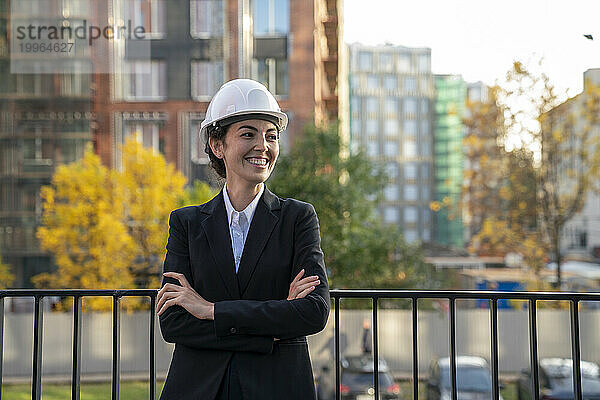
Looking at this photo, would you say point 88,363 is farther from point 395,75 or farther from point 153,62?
point 395,75

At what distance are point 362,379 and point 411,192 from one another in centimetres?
4224

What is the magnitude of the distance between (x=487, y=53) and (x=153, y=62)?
9935 millimetres

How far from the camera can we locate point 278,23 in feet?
56.5

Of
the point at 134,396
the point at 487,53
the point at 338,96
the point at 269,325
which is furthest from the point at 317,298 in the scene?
the point at 338,96

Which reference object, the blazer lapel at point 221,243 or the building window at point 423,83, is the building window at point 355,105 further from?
the blazer lapel at point 221,243

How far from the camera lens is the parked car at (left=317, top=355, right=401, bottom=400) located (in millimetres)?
11297

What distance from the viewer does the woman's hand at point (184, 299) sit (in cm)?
154

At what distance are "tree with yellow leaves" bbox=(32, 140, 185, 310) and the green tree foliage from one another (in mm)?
3207

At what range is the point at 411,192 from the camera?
53281mm

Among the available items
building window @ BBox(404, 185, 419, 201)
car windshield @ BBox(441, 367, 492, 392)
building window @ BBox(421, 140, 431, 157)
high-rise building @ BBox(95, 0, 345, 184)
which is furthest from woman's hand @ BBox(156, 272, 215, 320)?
A: building window @ BBox(421, 140, 431, 157)

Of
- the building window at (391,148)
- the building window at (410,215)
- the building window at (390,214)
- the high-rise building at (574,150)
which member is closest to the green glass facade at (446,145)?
the building window at (410,215)

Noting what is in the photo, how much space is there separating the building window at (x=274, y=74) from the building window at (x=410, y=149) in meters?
39.1

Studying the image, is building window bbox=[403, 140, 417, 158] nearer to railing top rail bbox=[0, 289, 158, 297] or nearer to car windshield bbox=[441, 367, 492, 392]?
car windshield bbox=[441, 367, 492, 392]

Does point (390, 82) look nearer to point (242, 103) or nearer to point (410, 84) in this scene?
point (410, 84)
